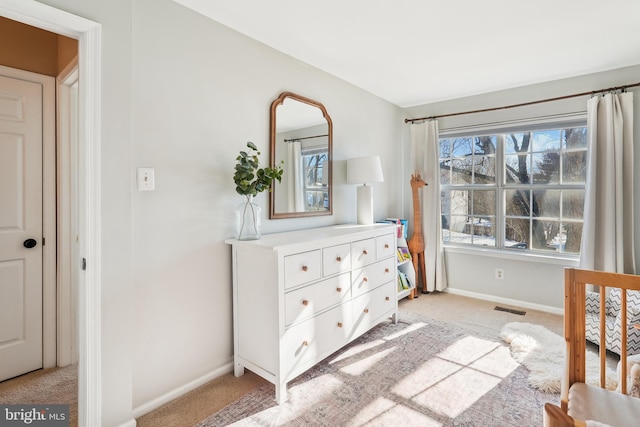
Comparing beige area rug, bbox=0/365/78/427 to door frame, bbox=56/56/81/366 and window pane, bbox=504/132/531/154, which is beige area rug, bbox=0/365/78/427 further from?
window pane, bbox=504/132/531/154

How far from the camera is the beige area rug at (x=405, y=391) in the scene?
173 centimetres

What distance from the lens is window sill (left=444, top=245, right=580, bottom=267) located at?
3.17 m

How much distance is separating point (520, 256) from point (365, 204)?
1.77 metres

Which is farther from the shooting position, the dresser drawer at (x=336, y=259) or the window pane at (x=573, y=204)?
the window pane at (x=573, y=204)

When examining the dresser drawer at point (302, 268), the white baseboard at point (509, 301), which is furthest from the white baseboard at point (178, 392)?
the white baseboard at point (509, 301)

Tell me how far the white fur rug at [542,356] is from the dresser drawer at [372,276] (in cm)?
105

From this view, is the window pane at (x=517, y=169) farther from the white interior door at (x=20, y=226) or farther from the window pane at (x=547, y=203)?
the white interior door at (x=20, y=226)

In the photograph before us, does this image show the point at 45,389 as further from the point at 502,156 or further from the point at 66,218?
the point at 502,156

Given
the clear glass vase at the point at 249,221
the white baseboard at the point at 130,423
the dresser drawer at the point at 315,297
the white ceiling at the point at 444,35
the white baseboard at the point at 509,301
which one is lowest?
the white baseboard at the point at 130,423

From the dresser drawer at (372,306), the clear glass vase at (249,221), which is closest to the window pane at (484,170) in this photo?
A: the dresser drawer at (372,306)

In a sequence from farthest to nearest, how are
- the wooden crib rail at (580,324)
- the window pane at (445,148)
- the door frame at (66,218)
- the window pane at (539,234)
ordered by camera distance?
the window pane at (445,148) < the window pane at (539,234) < the door frame at (66,218) < the wooden crib rail at (580,324)

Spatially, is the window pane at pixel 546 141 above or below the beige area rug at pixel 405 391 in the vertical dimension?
above

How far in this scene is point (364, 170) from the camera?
3090 millimetres

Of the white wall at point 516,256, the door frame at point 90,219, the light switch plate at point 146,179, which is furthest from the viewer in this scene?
the white wall at point 516,256
